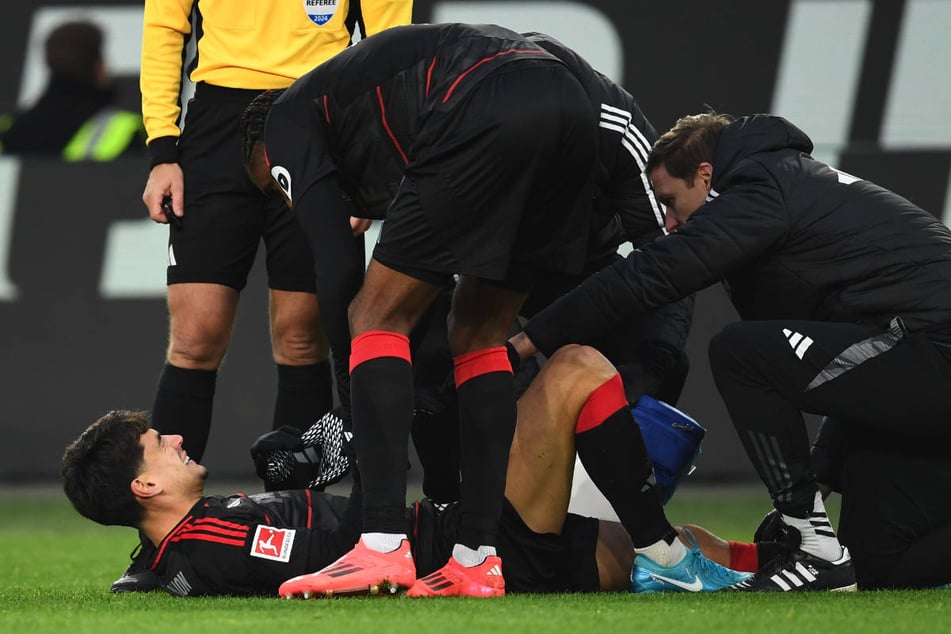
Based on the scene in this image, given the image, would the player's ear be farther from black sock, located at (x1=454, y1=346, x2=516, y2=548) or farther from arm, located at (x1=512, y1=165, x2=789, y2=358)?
black sock, located at (x1=454, y1=346, x2=516, y2=548)

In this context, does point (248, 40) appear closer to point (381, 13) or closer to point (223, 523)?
point (381, 13)

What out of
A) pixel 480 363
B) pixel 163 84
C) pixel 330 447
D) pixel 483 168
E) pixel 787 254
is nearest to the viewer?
pixel 483 168

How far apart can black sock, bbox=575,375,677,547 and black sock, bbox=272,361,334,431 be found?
3.70 ft

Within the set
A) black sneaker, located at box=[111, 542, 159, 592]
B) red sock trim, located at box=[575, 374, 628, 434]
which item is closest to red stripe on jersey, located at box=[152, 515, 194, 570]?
black sneaker, located at box=[111, 542, 159, 592]

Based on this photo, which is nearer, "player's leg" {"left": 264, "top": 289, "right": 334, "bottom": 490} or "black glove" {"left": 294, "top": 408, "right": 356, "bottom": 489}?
"black glove" {"left": 294, "top": 408, "right": 356, "bottom": 489}

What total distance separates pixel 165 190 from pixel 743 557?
180 cm

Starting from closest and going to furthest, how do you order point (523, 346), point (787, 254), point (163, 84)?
point (787, 254) < point (523, 346) < point (163, 84)

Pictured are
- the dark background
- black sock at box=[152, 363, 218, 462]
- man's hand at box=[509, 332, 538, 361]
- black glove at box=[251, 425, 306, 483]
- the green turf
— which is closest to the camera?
the green turf

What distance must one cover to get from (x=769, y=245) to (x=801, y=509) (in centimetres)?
58

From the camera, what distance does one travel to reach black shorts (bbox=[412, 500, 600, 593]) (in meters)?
2.93

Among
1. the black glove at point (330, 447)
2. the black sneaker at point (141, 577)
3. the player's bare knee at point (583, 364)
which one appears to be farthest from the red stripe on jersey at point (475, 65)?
the black sneaker at point (141, 577)

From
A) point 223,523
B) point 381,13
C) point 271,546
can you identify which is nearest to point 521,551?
point 271,546

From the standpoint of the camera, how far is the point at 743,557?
10.5 ft

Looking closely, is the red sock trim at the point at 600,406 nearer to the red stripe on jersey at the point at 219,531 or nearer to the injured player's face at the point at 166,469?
the red stripe on jersey at the point at 219,531
